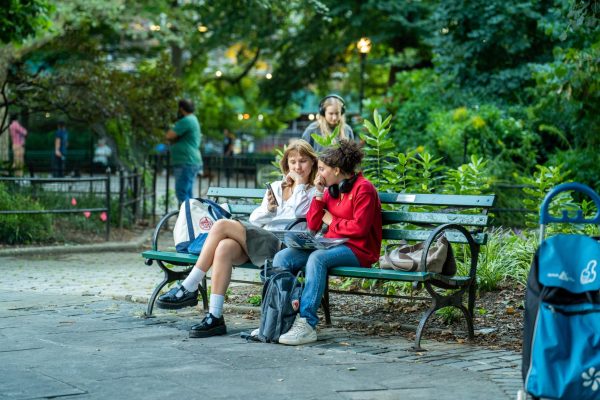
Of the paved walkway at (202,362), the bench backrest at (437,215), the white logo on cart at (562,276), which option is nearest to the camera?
the white logo on cart at (562,276)

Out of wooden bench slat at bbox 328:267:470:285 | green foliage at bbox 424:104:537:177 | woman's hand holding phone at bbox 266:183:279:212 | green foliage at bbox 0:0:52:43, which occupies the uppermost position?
green foliage at bbox 0:0:52:43

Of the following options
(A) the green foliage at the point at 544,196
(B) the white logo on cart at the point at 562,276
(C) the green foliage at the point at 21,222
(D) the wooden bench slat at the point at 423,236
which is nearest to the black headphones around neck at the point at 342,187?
(D) the wooden bench slat at the point at 423,236

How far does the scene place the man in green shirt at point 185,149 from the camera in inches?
600

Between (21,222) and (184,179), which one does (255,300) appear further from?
(184,179)

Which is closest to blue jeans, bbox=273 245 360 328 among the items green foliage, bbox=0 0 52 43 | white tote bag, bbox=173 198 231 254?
white tote bag, bbox=173 198 231 254

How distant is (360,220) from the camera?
24.0ft

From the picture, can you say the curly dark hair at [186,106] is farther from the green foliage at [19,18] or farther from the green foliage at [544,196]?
the green foliage at [544,196]

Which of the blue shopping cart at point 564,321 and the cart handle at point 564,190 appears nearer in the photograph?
the blue shopping cart at point 564,321

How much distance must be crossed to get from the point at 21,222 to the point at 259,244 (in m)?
6.96

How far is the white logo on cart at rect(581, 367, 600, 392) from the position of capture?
186 inches

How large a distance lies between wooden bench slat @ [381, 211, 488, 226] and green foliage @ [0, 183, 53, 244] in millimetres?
7303

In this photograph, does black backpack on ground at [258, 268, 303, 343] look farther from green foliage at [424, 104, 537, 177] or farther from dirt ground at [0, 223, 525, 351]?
green foliage at [424, 104, 537, 177]

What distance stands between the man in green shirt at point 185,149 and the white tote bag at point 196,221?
23.6ft

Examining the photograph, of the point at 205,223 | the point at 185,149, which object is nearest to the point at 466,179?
the point at 205,223
